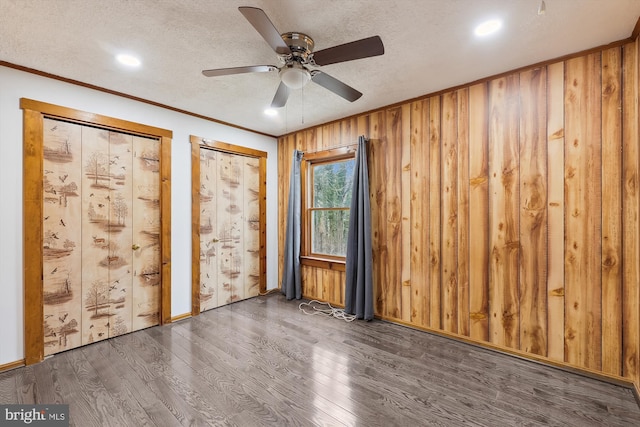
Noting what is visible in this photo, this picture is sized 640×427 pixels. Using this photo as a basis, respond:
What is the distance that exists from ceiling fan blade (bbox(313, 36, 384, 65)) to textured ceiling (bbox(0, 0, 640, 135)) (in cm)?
24

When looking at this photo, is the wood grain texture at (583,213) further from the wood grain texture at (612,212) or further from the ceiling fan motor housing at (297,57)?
the ceiling fan motor housing at (297,57)

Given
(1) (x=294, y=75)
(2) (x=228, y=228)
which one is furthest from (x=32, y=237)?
(1) (x=294, y=75)

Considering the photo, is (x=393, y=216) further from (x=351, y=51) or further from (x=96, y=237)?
(x=96, y=237)

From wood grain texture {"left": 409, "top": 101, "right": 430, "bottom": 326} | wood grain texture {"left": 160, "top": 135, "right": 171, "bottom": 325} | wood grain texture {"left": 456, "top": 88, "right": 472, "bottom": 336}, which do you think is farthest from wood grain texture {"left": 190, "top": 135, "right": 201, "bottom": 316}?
wood grain texture {"left": 456, "top": 88, "right": 472, "bottom": 336}

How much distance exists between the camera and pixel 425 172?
10.2 ft

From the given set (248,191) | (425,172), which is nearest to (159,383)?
(248,191)

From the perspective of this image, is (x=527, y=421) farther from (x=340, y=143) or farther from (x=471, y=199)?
(x=340, y=143)

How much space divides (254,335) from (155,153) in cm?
235

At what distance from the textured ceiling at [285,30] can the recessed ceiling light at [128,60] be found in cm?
6

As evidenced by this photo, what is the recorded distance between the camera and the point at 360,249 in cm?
342

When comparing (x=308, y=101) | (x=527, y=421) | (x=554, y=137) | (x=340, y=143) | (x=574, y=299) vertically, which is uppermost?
(x=308, y=101)

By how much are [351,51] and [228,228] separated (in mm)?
2948

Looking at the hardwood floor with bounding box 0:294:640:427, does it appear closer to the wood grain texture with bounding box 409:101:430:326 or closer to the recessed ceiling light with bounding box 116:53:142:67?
the wood grain texture with bounding box 409:101:430:326

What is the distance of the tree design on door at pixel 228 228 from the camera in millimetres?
3729
